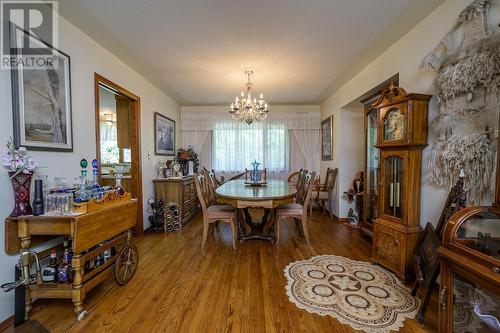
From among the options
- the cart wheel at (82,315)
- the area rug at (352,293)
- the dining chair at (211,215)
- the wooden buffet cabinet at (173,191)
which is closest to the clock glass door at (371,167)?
the area rug at (352,293)

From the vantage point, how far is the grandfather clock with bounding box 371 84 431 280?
1978 mm

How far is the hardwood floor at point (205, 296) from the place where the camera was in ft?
4.99

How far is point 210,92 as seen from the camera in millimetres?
4332

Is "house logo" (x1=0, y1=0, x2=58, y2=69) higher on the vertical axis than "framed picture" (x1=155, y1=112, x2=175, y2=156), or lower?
higher

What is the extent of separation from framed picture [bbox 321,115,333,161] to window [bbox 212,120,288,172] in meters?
0.87

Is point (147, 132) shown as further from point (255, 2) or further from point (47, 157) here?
point (255, 2)

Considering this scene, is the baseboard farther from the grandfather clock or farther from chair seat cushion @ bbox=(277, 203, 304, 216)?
the grandfather clock

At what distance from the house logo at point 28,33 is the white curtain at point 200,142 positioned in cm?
344

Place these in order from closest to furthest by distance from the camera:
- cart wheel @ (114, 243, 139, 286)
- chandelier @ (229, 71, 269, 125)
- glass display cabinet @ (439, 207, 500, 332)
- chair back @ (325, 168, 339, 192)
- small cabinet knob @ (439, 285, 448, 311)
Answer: glass display cabinet @ (439, 207, 500, 332) → small cabinet knob @ (439, 285, 448, 311) → cart wheel @ (114, 243, 139, 286) → chandelier @ (229, 71, 269, 125) → chair back @ (325, 168, 339, 192)

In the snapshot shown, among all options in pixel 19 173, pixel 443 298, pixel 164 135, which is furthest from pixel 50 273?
pixel 164 135

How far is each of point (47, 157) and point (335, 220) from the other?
14.0ft

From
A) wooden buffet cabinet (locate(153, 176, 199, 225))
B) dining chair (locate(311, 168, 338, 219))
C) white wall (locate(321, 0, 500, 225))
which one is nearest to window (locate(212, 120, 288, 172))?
dining chair (locate(311, 168, 338, 219))

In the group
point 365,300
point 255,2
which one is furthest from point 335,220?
point 255,2

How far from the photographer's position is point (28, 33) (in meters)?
1.69
